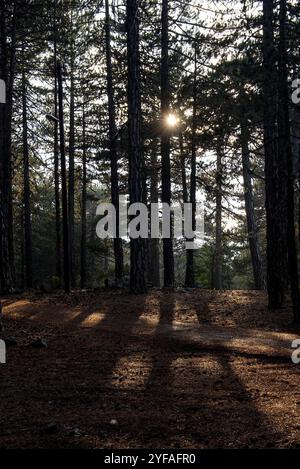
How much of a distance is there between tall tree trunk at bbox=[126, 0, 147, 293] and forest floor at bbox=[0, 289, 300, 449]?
3.42 meters

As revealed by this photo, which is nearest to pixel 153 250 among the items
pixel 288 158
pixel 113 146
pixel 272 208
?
pixel 113 146

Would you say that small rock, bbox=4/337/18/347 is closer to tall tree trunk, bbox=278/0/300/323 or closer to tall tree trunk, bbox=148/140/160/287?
tall tree trunk, bbox=278/0/300/323

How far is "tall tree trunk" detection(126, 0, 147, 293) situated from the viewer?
1531 centimetres

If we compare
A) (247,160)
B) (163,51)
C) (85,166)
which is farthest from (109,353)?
(85,166)

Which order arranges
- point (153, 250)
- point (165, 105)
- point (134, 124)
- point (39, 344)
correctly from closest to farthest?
point (39, 344), point (134, 124), point (165, 105), point (153, 250)

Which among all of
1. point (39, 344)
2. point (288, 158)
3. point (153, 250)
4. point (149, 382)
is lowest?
point (149, 382)

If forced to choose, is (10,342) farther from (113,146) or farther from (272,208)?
(113,146)

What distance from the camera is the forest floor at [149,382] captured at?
4617 millimetres

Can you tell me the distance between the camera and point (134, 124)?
1586cm

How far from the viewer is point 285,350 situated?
855cm

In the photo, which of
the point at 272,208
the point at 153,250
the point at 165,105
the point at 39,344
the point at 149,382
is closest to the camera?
the point at 149,382

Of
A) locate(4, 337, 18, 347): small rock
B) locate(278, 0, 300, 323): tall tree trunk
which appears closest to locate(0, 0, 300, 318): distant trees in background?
locate(278, 0, 300, 323): tall tree trunk

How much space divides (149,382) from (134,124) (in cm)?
1105

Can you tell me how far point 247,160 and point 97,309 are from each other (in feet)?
48.8
